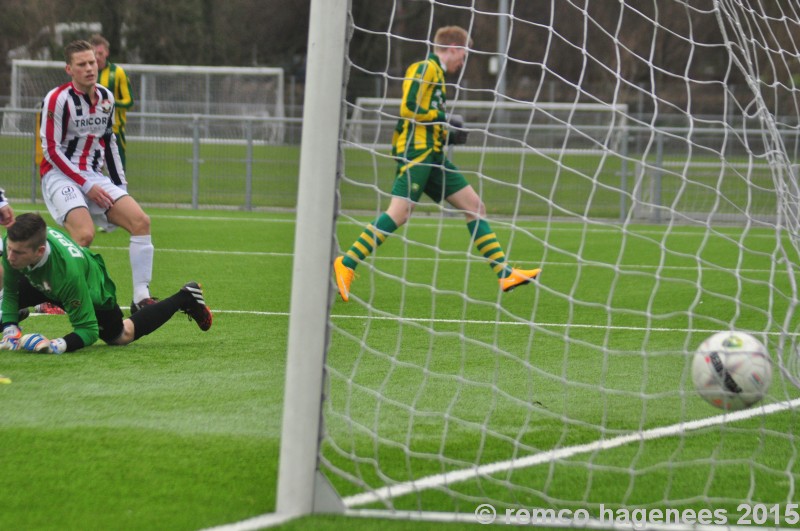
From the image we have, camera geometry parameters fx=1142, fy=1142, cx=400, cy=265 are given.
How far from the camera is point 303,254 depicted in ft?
10.7

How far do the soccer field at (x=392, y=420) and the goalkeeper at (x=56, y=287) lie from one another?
0.37ft

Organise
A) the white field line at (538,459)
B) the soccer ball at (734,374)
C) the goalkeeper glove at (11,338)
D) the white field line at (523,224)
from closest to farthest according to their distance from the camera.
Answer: the white field line at (538,459), the soccer ball at (734,374), the goalkeeper glove at (11,338), the white field line at (523,224)

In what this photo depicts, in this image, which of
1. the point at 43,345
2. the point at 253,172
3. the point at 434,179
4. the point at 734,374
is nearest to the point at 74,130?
the point at 43,345

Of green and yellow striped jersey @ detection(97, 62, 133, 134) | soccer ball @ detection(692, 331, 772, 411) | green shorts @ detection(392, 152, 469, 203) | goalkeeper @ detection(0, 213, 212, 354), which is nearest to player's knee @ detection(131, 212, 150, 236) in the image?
goalkeeper @ detection(0, 213, 212, 354)

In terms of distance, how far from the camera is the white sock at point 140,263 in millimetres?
6875

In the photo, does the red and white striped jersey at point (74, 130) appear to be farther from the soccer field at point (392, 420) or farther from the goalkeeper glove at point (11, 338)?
the goalkeeper glove at point (11, 338)

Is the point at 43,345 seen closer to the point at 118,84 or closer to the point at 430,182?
the point at 430,182

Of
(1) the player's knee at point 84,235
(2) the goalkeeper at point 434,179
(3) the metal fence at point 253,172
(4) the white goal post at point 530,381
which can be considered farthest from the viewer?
(3) the metal fence at point 253,172

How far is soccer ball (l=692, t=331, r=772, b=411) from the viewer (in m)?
3.94

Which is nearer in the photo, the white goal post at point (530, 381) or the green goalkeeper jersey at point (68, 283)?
the white goal post at point (530, 381)

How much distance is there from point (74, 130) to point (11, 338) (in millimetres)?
1795

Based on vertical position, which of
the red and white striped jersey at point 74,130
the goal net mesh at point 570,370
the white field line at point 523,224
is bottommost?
the white field line at point 523,224

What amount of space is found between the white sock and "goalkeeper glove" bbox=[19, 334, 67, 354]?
1.42 meters

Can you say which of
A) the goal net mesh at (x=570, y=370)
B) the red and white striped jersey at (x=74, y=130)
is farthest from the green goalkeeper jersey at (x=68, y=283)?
the red and white striped jersey at (x=74, y=130)
